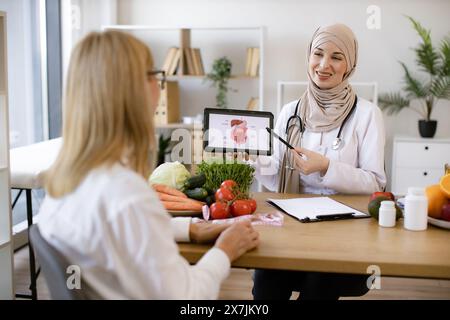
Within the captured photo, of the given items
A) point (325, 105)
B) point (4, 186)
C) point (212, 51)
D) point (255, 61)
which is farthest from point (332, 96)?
point (212, 51)

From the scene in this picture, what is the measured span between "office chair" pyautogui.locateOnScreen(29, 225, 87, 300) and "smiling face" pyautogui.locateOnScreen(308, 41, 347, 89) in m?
1.59

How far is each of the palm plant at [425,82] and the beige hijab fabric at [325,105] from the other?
256 centimetres

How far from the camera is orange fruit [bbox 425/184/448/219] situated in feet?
5.37

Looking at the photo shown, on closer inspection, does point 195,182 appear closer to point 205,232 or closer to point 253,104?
point 205,232

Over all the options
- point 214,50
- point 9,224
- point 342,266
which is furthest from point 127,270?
point 214,50

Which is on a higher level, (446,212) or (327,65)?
(327,65)

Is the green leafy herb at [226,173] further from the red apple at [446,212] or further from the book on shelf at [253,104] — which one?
the book on shelf at [253,104]

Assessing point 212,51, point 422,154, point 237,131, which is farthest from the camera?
point 212,51

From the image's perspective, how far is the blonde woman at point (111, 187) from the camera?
1038mm

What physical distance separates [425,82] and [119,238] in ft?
15.1

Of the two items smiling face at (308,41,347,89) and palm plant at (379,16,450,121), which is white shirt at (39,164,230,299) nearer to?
smiling face at (308,41,347,89)

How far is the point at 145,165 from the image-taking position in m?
1.17

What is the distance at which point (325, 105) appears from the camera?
95.3 inches

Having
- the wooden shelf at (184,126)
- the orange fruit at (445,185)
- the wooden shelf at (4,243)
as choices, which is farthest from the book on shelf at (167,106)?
the orange fruit at (445,185)
